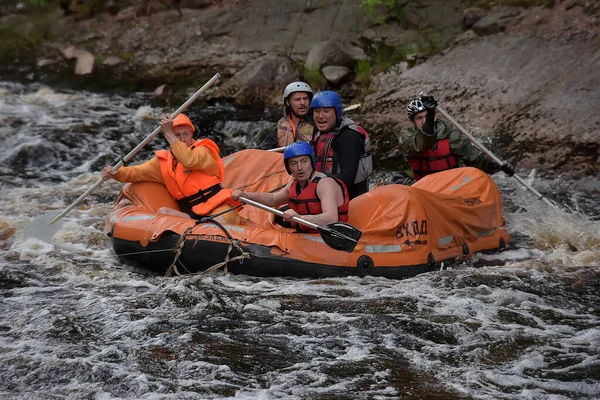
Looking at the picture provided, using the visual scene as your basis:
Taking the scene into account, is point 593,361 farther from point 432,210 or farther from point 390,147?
point 390,147

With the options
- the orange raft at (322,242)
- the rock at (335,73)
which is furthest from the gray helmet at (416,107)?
the rock at (335,73)

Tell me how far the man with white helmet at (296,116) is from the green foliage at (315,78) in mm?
4472

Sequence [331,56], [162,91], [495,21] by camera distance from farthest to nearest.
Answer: [162,91], [331,56], [495,21]

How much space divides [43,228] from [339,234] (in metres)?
2.99

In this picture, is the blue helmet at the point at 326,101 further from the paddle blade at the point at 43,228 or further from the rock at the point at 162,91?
the rock at the point at 162,91

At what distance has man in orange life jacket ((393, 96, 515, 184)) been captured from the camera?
7.61 m

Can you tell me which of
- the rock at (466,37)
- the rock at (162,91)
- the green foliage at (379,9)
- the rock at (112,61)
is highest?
the green foliage at (379,9)

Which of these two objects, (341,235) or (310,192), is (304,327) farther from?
(310,192)

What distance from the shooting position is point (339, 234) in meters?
6.34

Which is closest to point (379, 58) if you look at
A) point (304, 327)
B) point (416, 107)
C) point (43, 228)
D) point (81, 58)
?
point (416, 107)

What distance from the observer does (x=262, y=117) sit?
12.5 meters

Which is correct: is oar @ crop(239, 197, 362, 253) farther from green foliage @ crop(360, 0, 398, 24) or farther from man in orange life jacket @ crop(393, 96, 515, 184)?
green foliage @ crop(360, 0, 398, 24)

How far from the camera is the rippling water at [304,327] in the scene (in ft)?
15.5

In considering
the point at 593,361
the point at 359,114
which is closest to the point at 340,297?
the point at 593,361
